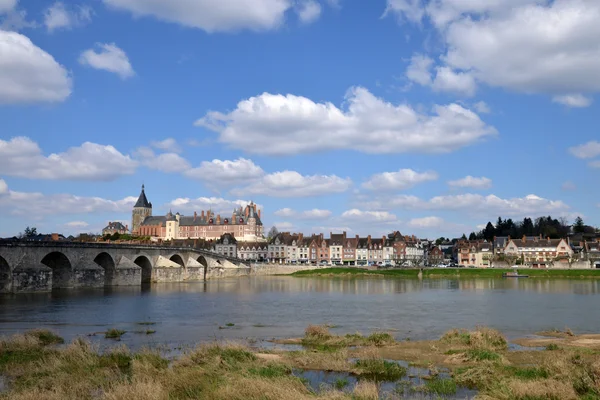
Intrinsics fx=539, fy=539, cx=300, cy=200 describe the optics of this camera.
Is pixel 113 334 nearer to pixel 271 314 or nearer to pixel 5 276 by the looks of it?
pixel 271 314

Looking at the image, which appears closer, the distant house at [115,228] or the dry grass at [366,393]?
the dry grass at [366,393]

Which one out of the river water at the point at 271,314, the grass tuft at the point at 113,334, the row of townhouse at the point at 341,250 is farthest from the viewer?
the row of townhouse at the point at 341,250

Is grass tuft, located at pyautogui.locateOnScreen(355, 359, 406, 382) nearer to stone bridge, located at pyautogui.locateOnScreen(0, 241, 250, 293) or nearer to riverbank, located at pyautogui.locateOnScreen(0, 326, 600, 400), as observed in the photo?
riverbank, located at pyautogui.locateOnScreen(0, 326, 600, 400)

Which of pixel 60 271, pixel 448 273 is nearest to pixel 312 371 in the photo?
pixel 60 271

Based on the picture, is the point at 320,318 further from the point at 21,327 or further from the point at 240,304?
the point at 21,327

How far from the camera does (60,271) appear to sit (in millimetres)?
59188

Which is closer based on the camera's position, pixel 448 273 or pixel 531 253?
pixel 448 273

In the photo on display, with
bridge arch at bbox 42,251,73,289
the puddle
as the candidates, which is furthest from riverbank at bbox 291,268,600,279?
the puddle

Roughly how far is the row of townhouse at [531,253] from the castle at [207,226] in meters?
70.8

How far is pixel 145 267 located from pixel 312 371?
206 feet

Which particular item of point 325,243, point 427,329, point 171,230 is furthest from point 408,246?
point 427,329

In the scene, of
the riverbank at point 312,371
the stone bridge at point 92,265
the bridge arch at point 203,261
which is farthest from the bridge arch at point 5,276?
the bridge arch at point 203,261

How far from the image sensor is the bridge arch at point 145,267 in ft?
246

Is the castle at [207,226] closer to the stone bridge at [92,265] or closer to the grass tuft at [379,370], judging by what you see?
the stone bridge at [92,265]
